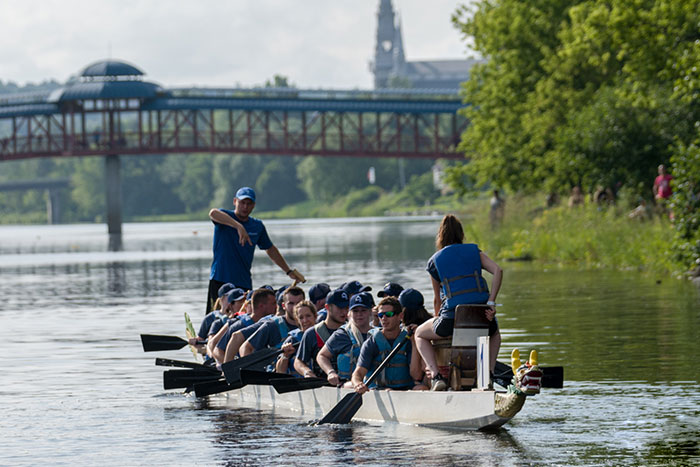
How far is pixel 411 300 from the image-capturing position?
13.6 m

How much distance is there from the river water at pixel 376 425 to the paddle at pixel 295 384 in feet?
1.20

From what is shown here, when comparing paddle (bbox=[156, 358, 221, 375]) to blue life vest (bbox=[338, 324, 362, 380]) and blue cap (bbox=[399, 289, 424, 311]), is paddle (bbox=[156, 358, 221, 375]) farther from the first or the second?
blue cap (bbox=[399, 289, 424, 311])

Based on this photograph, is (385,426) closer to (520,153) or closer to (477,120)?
(520,153)

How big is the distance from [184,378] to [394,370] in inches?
141

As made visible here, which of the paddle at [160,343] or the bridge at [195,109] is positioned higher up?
the bridge at [195,109]

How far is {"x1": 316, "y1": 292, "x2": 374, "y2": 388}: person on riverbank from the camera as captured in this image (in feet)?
45.3

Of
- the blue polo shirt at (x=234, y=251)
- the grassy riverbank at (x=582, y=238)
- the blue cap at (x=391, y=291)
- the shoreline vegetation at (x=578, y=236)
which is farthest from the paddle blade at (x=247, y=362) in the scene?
the grassy riverbank at (x=582, y=238)

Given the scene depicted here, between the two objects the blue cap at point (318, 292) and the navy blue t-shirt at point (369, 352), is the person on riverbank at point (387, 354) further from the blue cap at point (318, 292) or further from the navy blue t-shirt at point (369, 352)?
the blue cap at point (318, 292)

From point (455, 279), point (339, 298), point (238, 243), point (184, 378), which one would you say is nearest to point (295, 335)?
point (339, 298)

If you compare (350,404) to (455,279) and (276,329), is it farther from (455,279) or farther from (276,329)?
(276,329)

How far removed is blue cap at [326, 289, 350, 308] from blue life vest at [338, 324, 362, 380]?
0.78 ft

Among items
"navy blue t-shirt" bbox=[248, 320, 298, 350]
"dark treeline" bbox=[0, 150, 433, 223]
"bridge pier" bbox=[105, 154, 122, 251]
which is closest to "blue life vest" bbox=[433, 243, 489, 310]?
"navy blue t-shirt" bbox=[248, 320, 298, 350]

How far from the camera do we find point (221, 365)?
A: 15812mm

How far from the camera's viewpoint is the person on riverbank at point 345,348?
544 inches
